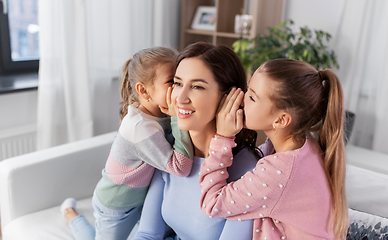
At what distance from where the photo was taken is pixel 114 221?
1.33 m

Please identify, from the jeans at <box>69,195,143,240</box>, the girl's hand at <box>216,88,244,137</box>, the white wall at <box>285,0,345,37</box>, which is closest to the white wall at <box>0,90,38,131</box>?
the jeans at <box>69,195,143,240</box>

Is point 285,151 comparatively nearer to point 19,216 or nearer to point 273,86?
point 273,86

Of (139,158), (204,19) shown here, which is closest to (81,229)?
(139,158)

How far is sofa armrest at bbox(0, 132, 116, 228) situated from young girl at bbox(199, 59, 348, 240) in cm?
94

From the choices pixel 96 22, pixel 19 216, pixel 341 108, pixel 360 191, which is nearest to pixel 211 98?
pixel 341 108

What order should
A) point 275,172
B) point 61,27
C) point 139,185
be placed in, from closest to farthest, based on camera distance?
point 275,172
point 139,185
point 61,27

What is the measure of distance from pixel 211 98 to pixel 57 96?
1778 mm

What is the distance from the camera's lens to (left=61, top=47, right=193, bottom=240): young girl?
3.56ft

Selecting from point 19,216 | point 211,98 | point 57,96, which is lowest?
point 19,216

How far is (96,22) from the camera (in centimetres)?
259

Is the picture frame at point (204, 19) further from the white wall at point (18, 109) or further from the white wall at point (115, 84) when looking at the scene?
the white wall at point (18, 109)

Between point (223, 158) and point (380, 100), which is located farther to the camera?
point (380, 100)

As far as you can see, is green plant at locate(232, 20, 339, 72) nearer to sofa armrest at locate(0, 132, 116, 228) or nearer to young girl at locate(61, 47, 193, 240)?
sofa armrest at locate(0, 132, 116, 228)

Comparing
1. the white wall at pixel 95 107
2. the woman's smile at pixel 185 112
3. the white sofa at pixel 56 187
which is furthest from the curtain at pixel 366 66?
the woman's smile at pixel 185 112
